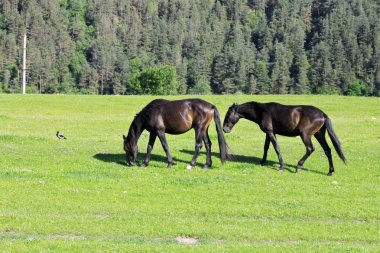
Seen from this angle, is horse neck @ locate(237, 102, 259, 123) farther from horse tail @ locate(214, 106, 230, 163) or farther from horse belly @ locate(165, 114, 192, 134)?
horse belly @ locate(165, 114, 192, 134)

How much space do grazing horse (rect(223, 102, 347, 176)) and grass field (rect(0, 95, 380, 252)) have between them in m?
0.94

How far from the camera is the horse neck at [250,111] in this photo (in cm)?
2189

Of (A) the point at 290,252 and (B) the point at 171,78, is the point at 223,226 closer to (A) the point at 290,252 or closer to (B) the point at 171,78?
(A) the point at 290,252

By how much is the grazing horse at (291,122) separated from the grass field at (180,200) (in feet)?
3.10

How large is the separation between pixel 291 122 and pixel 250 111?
174cm

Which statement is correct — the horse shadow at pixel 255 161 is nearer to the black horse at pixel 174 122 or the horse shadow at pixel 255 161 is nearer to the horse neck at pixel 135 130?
the black horse at pixel 174 122

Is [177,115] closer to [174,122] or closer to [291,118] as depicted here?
[174,122]

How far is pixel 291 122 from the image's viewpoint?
69.3 ft

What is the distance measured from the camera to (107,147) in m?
25.9

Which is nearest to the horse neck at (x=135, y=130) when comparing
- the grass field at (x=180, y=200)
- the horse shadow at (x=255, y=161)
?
the grass field at (x=180, y=200)

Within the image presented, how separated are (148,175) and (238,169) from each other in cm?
375

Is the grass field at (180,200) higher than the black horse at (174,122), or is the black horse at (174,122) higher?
the black horse at (174,122)

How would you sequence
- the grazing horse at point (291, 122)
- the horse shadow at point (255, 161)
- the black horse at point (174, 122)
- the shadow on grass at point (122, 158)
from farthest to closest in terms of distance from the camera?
the shadow on grass at point (122, 158) → the horse shadow at point (255, 161) → the grazing horse at point (291, 122) → the black horse at point (174, 122)

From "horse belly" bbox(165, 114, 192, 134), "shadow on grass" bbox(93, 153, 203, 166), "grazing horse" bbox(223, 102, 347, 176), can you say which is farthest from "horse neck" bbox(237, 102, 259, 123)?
"shadow on grass" bbox(93, 153, 203, 166)
